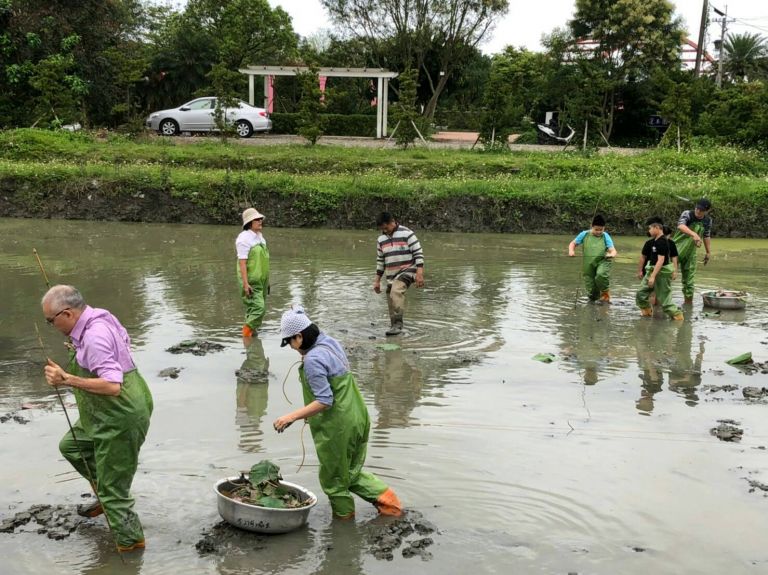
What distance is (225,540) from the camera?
589 cm

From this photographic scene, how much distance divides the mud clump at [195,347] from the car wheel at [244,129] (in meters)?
→ 23.2

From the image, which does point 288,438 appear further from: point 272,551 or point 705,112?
point 705,112

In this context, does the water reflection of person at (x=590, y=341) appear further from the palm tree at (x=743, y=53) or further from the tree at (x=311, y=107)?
the palm tree at (x=743, y=53)

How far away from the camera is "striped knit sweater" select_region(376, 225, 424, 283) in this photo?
1127 cm

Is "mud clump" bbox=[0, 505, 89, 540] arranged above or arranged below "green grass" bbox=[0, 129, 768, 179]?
below

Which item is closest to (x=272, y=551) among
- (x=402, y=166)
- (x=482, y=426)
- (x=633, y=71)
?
(x=482, y=426)

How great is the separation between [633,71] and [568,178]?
1599 centimetres

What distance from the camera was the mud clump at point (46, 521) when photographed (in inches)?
234

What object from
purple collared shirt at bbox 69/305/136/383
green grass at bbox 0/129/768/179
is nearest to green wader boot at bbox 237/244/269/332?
purple collared shirt at bbox 69/305/136/383

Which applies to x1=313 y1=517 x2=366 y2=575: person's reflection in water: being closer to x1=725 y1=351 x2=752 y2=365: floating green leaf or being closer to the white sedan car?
x1=725 y1=351 x2=752 y2=365: floating green leaf

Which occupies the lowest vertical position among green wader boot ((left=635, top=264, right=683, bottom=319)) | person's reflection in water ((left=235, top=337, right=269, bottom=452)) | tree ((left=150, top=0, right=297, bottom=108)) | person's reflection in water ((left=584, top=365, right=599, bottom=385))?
person's reflection in water ((left=235, top=337, right=269, bottom=452))

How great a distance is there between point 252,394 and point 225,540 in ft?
10.5

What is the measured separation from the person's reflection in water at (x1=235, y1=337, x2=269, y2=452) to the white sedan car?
23.3m

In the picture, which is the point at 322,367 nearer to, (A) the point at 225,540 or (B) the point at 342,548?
(B) the point at 342,548
